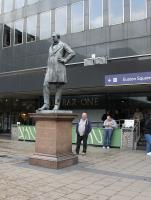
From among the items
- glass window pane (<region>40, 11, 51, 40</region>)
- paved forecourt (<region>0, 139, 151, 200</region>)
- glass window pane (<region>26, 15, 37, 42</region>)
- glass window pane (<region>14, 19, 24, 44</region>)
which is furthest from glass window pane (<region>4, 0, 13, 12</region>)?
paved forecourt (<region>0, 139, 151, 200</region>)

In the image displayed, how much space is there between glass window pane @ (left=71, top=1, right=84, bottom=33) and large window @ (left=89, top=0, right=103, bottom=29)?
72cm

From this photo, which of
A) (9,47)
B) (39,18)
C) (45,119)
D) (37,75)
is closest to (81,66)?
(37,75)

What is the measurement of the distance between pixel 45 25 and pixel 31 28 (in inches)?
60.6

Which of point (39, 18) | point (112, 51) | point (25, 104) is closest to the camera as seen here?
point (112, 51)

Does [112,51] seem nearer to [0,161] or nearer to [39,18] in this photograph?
[39,18]

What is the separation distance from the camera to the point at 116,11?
73.2 feet

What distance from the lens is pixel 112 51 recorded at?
2189cm

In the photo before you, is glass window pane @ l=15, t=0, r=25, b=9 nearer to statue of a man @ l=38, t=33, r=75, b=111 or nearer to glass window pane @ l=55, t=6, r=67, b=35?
glass window pane @ l=55, t=6, r=67, b=35

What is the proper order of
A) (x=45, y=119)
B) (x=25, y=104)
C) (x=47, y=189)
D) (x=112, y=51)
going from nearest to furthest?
(x=47, y=189)
(x=45, y=119)
(x=112, y=51)
(x=25, y=104)

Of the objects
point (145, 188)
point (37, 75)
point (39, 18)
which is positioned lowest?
point (145, 188)

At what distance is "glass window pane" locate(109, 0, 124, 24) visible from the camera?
22.1m

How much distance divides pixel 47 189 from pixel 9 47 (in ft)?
71.9

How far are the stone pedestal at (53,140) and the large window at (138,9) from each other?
39.3ft

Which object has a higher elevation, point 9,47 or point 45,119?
point 9,47
